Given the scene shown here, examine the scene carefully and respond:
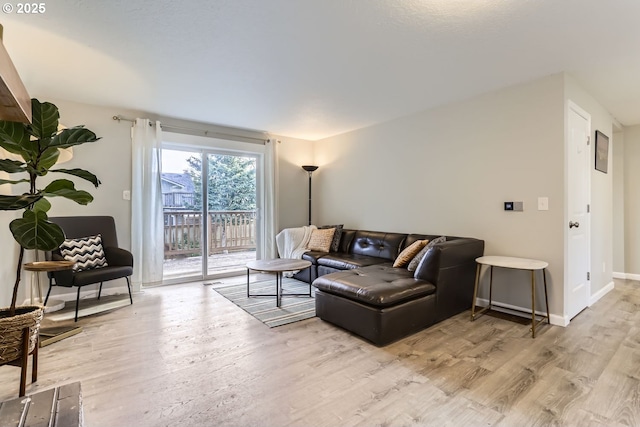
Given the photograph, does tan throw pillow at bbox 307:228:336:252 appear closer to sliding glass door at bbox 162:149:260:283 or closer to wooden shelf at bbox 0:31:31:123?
sliding glass door at bbox 162:149:260:283

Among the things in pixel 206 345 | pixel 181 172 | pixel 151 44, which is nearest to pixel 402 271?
pixel 206 345

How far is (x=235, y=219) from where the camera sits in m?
5.03

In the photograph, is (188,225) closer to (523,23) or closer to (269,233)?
(269,233)

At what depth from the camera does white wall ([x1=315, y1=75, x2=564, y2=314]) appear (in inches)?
113

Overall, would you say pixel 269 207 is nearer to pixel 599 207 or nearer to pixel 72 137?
pixel 72 137

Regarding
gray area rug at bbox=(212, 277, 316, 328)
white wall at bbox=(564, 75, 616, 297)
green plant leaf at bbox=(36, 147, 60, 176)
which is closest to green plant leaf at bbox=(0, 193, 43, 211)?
green plant leaf at bbox=(36, 147, 60, 176)

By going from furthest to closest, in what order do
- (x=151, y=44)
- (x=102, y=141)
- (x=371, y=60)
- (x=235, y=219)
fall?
(x=235, y=219) → (x=102, y=141) → (x=371, y=60) → (x=151, y=44)

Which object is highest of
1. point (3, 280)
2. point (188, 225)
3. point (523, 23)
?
point (523, 23)

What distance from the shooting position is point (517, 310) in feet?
10.2

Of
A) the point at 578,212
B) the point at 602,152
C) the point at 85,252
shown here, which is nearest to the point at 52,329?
the point at 85,252

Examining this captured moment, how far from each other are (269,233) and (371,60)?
3.23 m

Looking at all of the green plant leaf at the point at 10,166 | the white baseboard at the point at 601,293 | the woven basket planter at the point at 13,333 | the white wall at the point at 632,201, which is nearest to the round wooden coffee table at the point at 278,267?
the woven basket planter at the point at 13,333

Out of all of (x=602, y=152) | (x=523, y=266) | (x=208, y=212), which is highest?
(x=602, y=152)

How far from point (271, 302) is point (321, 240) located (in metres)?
1.40
